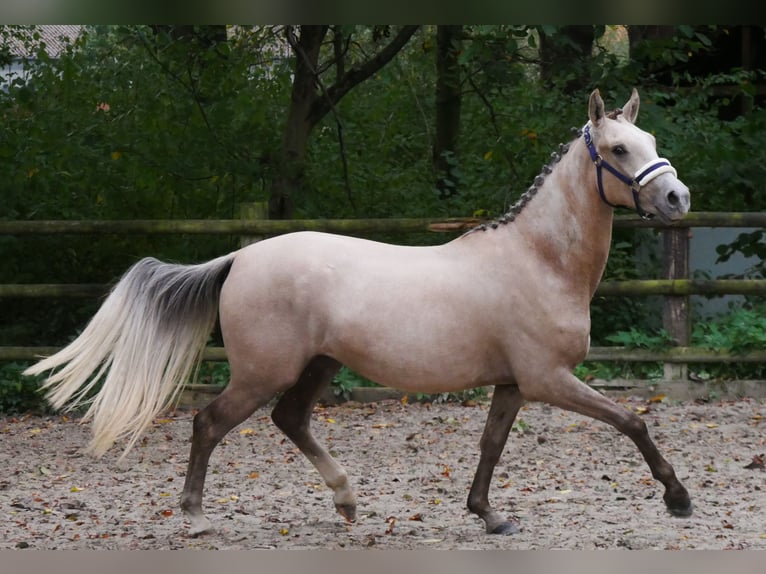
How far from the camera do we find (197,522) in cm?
428

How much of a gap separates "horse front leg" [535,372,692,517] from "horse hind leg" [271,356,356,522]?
975mm

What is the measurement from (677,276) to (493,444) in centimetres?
364

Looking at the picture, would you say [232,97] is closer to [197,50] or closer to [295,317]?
[197,50]

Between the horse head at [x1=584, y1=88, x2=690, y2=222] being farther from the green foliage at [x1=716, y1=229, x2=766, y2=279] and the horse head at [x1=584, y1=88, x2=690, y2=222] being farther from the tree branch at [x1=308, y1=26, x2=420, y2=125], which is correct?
the tree branch at [x1=308, y1=26, x2=420, y2=125]

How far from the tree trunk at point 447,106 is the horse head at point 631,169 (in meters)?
4.59

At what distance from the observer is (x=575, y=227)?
416 cm

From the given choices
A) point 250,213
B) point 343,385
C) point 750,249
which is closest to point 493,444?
point 343,385

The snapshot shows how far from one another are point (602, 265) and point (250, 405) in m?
1.54

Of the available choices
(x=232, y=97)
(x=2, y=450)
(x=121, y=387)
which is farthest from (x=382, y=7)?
(x=232, y=97)

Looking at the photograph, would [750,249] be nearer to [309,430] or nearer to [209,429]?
[309,430]

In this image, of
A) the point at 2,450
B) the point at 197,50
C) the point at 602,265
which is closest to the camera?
the point at 602,265

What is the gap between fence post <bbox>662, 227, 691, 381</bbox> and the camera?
7504mm

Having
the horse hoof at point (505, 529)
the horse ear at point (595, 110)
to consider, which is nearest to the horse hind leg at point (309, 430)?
the horse hoof at point (505, 529)

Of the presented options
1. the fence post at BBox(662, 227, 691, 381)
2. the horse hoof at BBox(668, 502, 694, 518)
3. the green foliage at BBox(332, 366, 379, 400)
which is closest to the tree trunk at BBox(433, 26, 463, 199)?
the fence post at BBox(662, 227, 691, 381)
